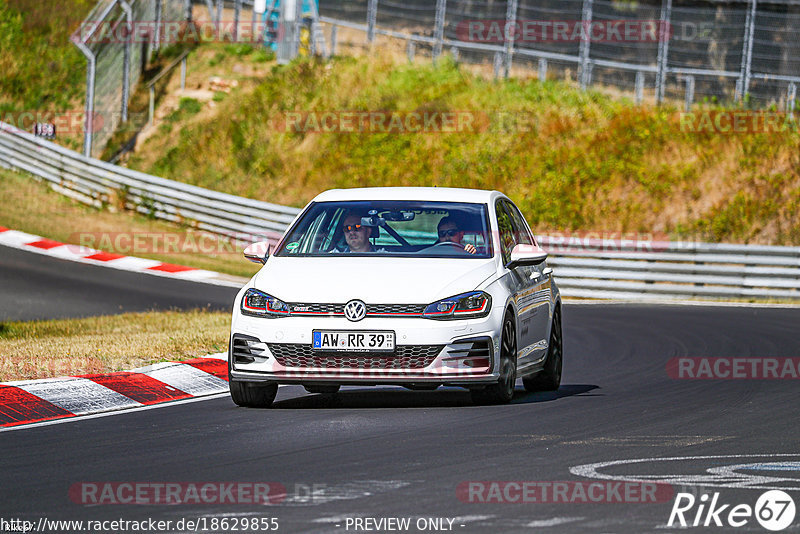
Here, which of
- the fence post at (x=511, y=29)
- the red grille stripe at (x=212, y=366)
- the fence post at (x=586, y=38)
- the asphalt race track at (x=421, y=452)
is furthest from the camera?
the fence post at (x=511, y=29)

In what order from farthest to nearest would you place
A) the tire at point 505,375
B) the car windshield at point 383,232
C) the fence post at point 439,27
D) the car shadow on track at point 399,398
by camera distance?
the fence post at point 439,27 < the car windshield at point 383,232 < the car shadow on track at point 399,398 < the tire at point 505,375

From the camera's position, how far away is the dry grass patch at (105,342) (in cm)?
1165

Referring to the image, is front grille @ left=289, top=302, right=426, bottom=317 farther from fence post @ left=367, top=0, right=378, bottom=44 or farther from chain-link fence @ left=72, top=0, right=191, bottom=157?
fence post @ left=367, top=0, right=378, bottom=44

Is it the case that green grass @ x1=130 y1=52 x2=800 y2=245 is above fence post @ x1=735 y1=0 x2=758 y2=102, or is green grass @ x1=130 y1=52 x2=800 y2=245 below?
below

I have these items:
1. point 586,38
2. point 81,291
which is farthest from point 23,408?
point 586,38

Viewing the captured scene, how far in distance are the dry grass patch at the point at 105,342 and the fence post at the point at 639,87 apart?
694 inches

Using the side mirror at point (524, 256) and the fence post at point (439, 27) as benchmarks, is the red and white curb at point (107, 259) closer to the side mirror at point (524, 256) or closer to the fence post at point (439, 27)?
the fence post at point (439, 27)

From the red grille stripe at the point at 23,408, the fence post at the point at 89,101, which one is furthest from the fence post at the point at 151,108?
the red grille stripe at the point at 23,408

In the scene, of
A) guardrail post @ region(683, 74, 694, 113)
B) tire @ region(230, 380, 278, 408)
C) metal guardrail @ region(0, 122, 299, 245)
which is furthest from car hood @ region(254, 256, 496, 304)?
guardrail post @ region(683, 74, 694, 113)

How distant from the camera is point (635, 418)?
375 inches

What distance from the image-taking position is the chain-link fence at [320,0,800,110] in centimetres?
3065

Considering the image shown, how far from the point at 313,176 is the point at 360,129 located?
211cm

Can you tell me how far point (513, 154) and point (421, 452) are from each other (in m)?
26.8

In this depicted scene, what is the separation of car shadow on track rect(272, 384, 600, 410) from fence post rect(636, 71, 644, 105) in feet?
76.4
